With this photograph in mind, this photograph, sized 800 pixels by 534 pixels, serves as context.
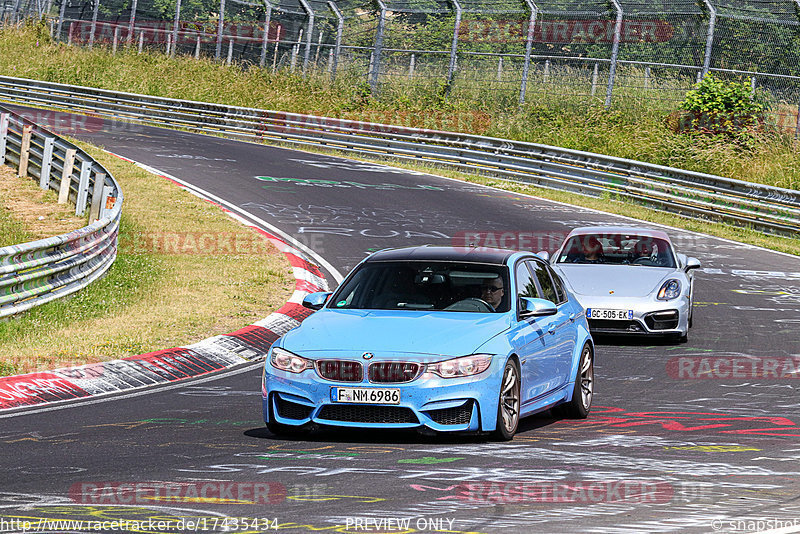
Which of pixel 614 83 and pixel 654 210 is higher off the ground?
pixel 614 83

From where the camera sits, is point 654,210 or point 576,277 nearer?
point 576,277

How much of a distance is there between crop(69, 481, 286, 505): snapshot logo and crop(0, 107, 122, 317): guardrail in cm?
668

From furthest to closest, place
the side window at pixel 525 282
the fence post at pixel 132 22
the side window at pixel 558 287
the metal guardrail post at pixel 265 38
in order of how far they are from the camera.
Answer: the fence post at pixel 132 22 → the metal guardrail post at pixel 265 38 → the side window at pixel 558 287 → the side window at pixel 525 282

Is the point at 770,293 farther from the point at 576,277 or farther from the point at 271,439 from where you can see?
the point at 271,439

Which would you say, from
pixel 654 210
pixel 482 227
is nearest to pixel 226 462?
pixel 482 227

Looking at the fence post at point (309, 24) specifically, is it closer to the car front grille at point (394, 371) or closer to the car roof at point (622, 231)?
the car roof at point (622, 231)

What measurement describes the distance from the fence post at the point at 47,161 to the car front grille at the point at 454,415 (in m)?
16.0

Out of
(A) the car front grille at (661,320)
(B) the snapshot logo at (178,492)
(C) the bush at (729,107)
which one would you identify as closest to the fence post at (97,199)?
(A) the car front grille at (661,320)

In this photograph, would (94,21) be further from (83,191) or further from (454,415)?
(454,415)

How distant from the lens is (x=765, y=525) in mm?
5785

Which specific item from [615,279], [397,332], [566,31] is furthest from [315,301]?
[566,31]

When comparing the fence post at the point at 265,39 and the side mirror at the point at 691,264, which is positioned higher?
the fence post at the point at 265,39

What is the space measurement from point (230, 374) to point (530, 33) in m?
23.9

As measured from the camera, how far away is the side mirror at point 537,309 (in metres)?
8.77
